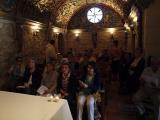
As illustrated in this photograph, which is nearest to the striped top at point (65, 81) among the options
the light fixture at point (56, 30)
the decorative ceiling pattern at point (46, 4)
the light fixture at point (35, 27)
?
the light fixture at point (35, 27)

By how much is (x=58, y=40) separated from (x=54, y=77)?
11221 mm

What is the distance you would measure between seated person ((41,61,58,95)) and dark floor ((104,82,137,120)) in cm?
138

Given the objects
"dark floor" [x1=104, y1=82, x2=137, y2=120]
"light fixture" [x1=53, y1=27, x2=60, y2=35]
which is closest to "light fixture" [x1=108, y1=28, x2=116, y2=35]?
"light fixture" [x1=53, y1=27, x2=60, y2=35]

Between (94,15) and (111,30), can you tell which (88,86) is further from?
(94,15)

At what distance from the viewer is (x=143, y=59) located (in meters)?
6.44

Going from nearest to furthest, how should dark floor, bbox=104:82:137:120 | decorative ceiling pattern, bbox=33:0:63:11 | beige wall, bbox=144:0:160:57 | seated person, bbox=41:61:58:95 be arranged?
seated person, bbox=41:61:58:95, dark floor, bbox=104:82:137:120, beige wall, bbox=144:0:160:57, decorative ceiling pattern, bbox=33:0:63:11

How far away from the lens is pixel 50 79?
5195 mm

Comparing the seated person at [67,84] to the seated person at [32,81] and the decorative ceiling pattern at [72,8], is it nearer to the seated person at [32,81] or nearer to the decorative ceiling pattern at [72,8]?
the seated person at [32,81]

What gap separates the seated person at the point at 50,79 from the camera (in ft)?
16.6

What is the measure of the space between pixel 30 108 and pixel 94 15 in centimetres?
1446

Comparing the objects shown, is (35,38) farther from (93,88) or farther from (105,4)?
(93,88)

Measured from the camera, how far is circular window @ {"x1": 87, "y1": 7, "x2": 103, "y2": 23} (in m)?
16.7

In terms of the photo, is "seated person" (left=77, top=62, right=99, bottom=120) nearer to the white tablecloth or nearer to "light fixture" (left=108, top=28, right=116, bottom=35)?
the white tablecloth

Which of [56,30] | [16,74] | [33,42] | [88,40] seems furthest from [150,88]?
[88,40]
